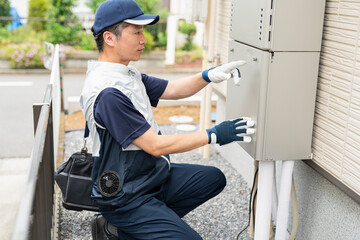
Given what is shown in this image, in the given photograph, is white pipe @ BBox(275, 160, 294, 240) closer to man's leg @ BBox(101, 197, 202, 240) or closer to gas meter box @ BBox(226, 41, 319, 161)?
gas meter box @ BBox(226, 41, 319, 161)

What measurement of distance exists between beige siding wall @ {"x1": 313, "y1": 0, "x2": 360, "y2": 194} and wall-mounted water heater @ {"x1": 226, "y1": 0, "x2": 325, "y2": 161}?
0.05 metres

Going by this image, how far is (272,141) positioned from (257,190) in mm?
462

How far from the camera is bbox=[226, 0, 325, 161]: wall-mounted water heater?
2.66 m

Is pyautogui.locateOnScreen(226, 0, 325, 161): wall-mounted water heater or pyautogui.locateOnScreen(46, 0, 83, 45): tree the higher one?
pyautogui.locateOnScreen(226, 0, 325, 161): wall-mounted water heater

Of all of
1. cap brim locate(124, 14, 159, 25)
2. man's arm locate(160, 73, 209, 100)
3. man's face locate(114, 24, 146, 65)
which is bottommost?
man's arm locate(160, 73, 209, 100)

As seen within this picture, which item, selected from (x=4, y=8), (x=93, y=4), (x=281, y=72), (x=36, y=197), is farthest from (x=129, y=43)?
(x=4, y=8)

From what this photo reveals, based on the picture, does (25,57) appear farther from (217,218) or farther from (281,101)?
(281,101)

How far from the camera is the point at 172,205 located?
10.6ft

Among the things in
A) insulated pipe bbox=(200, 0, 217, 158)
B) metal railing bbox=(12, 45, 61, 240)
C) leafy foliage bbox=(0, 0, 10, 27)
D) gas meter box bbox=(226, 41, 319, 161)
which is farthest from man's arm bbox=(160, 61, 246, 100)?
leafy foliage bbox=(0, 0, 10, 27)

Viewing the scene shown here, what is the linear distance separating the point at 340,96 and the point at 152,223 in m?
1.26

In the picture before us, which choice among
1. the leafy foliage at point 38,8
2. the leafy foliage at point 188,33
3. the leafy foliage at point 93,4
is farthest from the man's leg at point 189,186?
the leafy foliage at point 38,8

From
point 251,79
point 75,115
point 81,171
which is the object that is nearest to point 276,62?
point 251,79

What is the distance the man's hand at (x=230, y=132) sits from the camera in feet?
8.89

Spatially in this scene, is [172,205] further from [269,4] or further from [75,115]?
[75,115]
